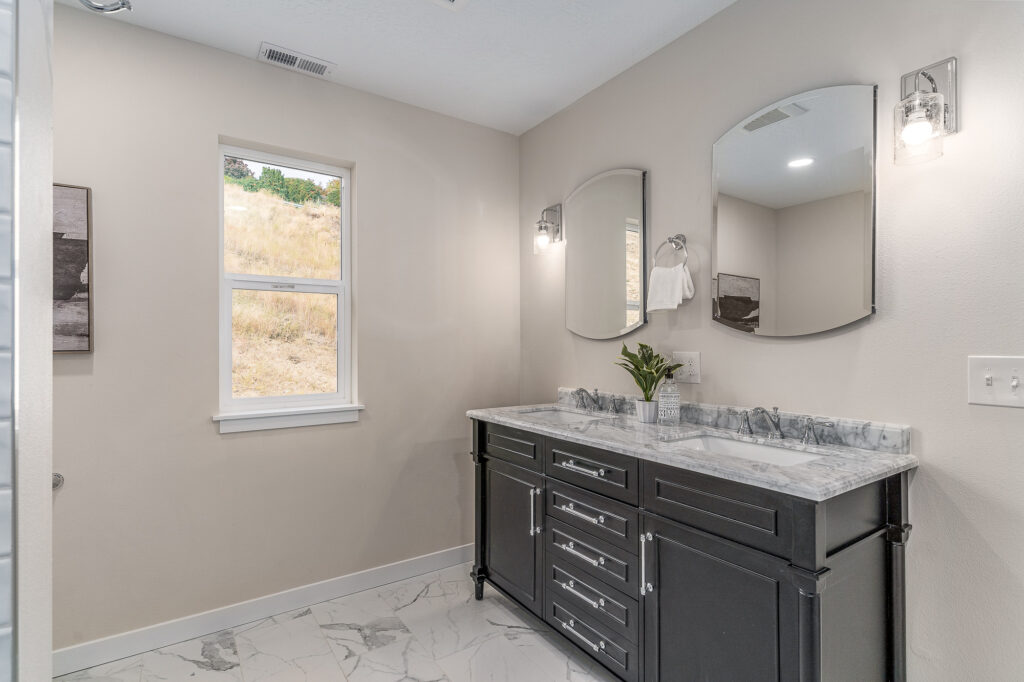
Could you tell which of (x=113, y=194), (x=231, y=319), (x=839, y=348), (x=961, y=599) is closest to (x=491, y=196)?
(x=231, y=319)

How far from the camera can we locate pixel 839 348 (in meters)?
1.72

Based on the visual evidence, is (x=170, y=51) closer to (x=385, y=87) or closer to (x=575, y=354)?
(x=385, y=87)

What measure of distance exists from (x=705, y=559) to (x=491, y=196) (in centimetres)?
231

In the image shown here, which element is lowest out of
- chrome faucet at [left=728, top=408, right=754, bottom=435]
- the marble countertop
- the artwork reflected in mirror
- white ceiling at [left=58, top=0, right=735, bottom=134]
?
the marble countertop

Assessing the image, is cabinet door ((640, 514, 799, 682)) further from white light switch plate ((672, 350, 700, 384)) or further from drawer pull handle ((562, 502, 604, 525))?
white light switch plate ((672, 350, 700, 384))

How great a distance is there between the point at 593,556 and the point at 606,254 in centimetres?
142

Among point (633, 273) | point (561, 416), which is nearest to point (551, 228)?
point (633, 273)

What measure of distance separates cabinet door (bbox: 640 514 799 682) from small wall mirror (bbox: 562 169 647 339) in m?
1.11

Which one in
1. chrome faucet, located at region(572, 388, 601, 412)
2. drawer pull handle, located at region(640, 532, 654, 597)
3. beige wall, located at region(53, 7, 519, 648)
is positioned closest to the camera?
drawer pull handle, located at region(640, 532, 654, 597)

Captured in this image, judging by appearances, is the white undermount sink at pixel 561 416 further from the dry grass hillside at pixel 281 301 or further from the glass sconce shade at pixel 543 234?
the dry grass hillside at pixel 281 301

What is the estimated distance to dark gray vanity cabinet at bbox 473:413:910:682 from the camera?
129 cm

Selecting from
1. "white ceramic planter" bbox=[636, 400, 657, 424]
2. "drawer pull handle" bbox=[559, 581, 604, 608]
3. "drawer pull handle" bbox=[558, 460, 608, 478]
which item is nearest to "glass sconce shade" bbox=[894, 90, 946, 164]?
"white ceramic planter" bbox=[636, 400, 657, 424]

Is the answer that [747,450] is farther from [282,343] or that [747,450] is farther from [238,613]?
[238,613]

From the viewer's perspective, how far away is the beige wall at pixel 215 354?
2.05 metres
